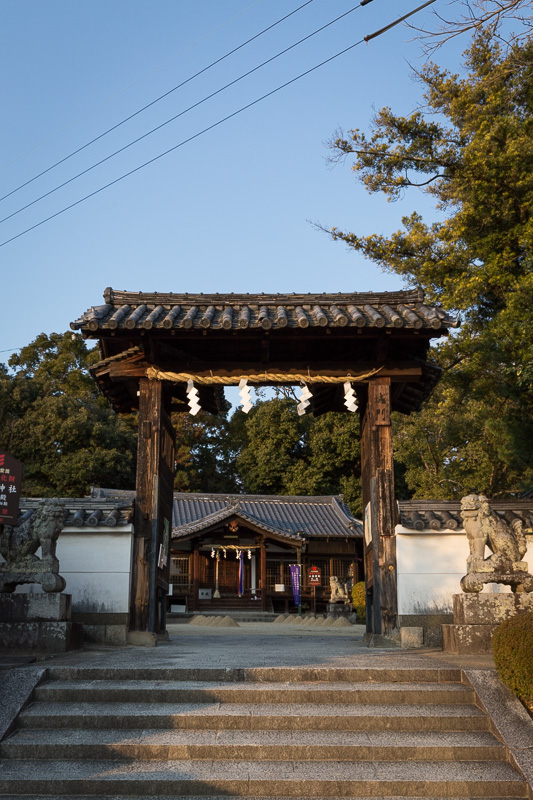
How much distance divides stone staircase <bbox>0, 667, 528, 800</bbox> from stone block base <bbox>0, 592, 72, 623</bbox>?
63.4 inches

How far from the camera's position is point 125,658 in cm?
740

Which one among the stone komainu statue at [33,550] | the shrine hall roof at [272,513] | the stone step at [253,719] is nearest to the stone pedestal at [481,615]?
the stone step at [253,719]

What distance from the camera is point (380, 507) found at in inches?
395

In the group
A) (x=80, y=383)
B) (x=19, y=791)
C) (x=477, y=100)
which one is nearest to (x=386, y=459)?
(x=19, y=791)

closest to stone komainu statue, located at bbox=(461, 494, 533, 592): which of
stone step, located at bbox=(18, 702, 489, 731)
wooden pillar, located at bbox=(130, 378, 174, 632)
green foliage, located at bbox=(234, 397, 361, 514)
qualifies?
stone step, located at bbox=(18, 702, 489, 731)

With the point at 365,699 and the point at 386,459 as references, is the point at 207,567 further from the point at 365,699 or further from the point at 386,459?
the point at 365,699

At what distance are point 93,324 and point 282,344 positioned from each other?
2.90 metres

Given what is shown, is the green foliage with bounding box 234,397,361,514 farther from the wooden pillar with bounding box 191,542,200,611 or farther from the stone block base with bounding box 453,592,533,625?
the stone block base with bounding box 453,592,533,625

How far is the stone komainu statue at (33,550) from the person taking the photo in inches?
317

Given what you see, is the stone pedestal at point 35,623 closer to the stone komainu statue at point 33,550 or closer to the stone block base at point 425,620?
the stone komainu statue at point 33,550

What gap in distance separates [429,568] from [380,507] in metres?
1.06

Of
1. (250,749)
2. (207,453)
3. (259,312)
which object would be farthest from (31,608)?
(207,453)

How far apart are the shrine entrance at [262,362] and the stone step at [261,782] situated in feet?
16.1

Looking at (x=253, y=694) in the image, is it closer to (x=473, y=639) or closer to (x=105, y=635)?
(x=473, y=639)
